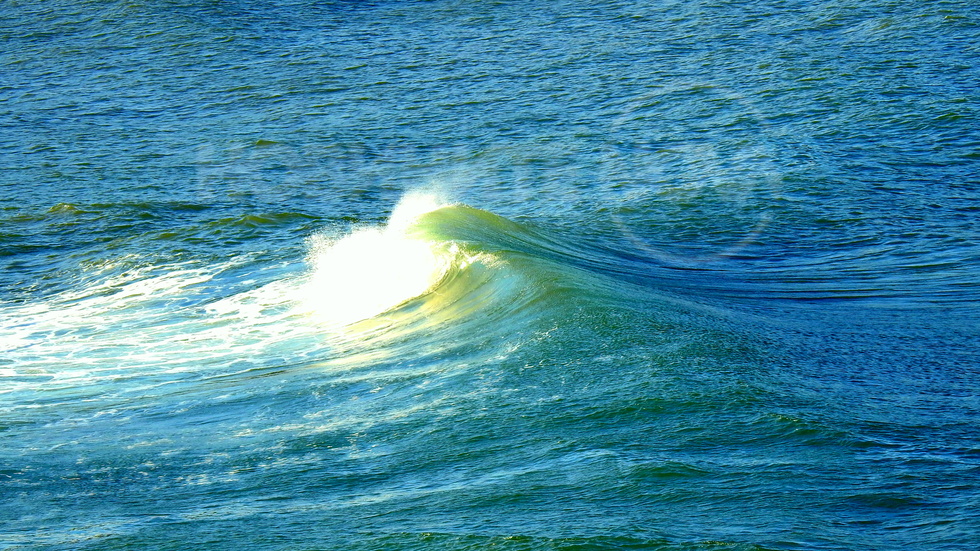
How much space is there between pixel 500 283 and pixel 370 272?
251cm

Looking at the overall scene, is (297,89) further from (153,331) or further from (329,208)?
(153,331)

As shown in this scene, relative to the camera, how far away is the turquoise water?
5719mm

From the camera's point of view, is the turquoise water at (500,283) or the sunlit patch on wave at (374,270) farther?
the sunlit patch on wave at (374,270)

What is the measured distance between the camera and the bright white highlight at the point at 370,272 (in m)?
11.2

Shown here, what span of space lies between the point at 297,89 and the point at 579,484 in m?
20.2

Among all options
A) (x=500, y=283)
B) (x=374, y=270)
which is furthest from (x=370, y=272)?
(x=500, y=283)

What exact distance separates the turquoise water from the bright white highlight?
0.22 feet

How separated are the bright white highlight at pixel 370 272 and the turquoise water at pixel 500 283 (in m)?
0.07

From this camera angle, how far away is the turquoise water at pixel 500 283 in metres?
5.72

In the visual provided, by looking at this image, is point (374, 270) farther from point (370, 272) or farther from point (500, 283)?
point (500, 283)

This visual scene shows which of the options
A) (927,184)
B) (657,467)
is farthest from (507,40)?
(657,467)

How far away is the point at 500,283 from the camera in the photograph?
10.5 metres

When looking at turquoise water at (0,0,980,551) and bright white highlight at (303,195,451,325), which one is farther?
bright white highlight at (303,195,451,325)

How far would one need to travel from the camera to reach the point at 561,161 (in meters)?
18.5
